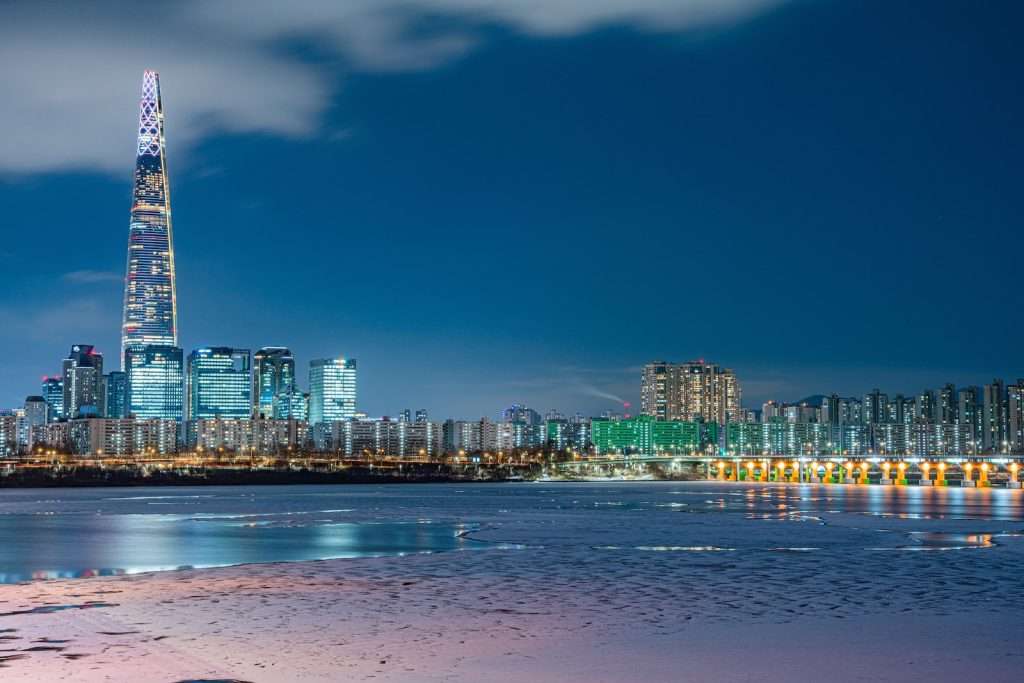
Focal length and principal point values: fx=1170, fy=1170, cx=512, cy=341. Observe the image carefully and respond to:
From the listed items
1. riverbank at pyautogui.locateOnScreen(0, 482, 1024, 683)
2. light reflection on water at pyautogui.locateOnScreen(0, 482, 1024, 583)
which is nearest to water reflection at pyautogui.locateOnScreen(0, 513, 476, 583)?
light reflection on water at pyautogui.locateOnScreen(0, 482, 1024, 583)

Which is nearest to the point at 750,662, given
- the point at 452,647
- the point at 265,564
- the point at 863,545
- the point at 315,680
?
the point at 452,647

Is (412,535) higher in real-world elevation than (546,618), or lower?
lower

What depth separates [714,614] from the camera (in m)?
19.9

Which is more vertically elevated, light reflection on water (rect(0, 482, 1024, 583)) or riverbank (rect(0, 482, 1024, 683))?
riverbank (rect(0, 482, 1024, 683))

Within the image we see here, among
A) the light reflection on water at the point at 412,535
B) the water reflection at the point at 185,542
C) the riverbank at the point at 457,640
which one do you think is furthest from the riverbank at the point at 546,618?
the water reflection at the point at 185,542

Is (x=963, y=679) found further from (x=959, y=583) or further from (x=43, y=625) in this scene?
(x=43, y=625)

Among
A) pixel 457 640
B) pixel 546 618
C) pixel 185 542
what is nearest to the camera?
pixel 457 640

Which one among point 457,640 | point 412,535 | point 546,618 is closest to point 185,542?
point 412,535

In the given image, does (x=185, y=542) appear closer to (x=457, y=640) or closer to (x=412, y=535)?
(x=412, y=535)

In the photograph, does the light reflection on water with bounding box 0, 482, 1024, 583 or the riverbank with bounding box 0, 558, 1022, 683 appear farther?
the light reflection on water with bounding box 0, 482, 1024, 583

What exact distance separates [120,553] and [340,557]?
7065 mm

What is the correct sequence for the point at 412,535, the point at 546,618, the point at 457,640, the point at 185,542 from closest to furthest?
1. the point at 457,640
2. the point at 546,618
3. the point at 185,542
4. the point at 412,535

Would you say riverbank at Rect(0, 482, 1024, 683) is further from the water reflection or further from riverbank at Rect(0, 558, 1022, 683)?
the water reflection

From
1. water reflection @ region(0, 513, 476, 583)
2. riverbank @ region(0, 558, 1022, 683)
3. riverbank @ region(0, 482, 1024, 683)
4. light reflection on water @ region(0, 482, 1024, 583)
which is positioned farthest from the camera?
light reflection on water @ region(0, 482, 1024, 583)
